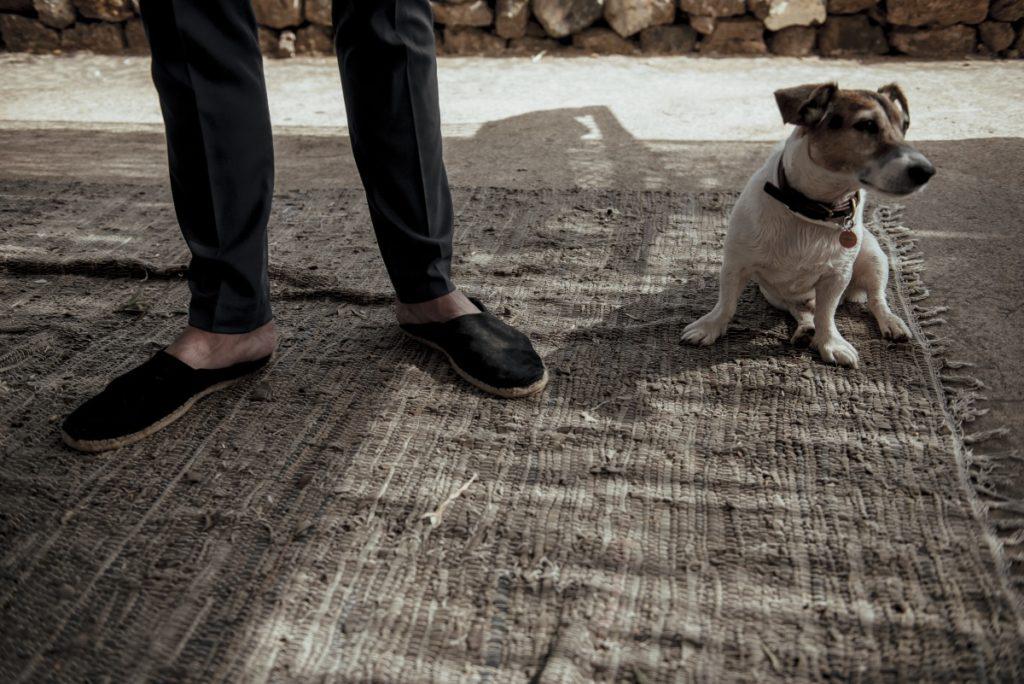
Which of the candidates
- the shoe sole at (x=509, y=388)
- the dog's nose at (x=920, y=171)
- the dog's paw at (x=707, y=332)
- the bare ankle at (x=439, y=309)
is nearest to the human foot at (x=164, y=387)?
the bare ankle at (x=439, y=309)

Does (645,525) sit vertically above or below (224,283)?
below

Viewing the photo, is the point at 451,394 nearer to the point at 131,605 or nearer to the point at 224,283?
the point at 224,283

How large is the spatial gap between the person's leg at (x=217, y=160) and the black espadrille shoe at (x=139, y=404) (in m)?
0.03

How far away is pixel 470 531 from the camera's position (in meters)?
1.25

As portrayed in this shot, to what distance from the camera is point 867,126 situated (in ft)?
5.00

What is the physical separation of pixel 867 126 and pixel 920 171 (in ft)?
0.44

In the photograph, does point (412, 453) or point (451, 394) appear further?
point (451, 394)

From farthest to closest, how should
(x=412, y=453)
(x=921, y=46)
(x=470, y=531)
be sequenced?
(x=921, y=46), (x=412, y=453), (x=470, y=531)

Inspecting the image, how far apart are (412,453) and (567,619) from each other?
464 mm

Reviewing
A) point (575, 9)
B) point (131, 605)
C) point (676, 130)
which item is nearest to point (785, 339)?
point (131, 605)

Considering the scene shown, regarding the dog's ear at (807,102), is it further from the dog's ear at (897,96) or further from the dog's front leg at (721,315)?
the dog's front leg at (721,315)

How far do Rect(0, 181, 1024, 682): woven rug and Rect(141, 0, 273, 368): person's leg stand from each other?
0.15 metres

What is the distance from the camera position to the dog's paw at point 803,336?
5.82 ft

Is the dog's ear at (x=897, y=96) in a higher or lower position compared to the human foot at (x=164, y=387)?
higher
